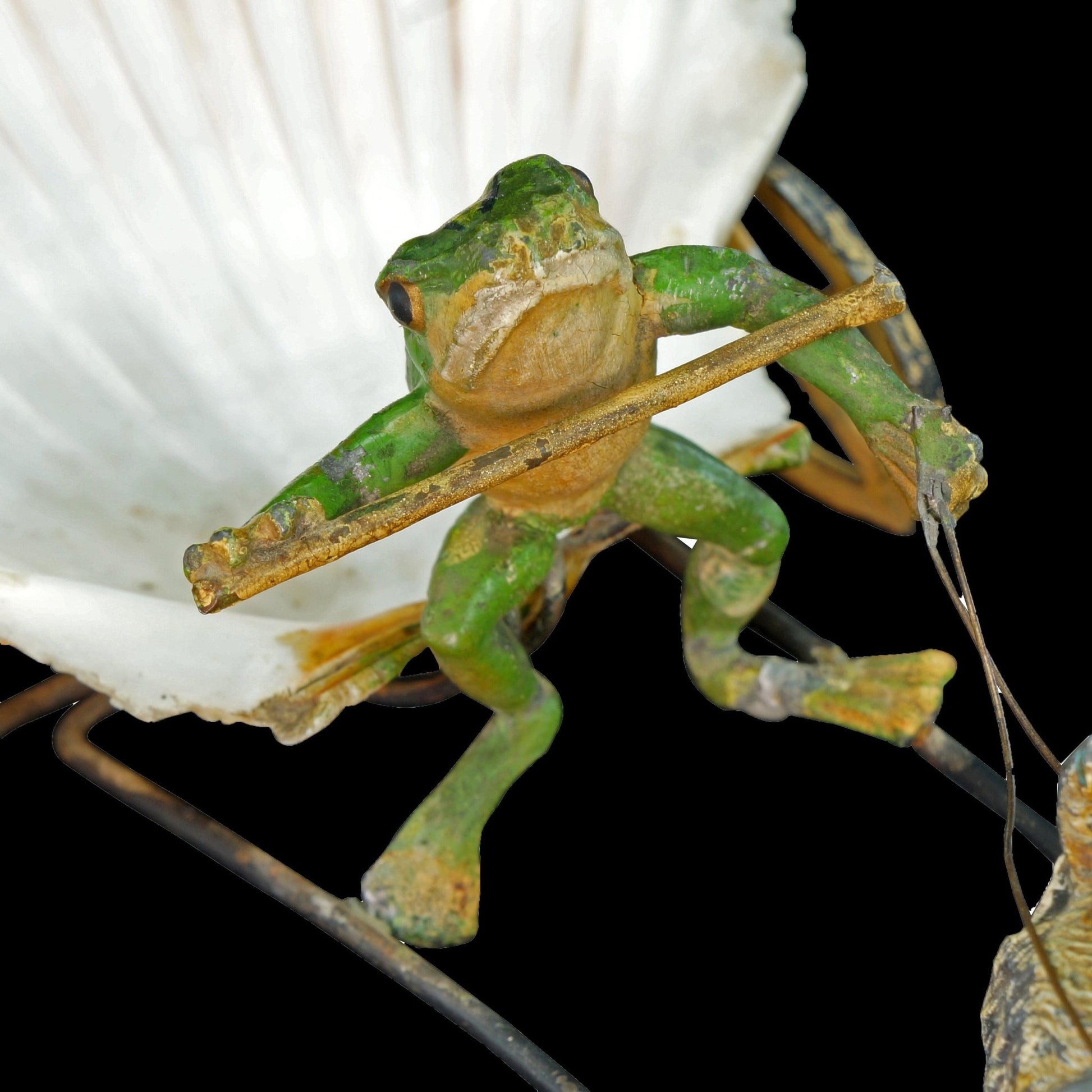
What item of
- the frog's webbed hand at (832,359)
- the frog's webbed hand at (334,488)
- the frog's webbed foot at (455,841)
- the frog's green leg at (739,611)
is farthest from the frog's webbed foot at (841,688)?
the frog's webbed hand at (334,488)

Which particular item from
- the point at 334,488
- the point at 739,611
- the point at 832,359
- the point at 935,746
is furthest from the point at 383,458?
Answer: the point at 935,746

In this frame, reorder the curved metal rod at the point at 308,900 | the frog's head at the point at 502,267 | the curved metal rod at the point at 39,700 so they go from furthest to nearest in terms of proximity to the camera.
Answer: the curved metal rod at the point at 39,700, the curved metal rod at the point at 308,900, the frog's head at the point at 502,267

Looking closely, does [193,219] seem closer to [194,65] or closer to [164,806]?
[194,65]

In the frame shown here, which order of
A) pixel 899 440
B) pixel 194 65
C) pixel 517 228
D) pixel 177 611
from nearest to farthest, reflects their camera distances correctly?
1. pixel 517 228
2. pixel 899 440
3. pixel 177 611
4. pixel 194 65

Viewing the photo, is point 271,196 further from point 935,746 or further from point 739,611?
point 935,746

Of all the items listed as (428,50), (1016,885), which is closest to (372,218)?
(428,50)

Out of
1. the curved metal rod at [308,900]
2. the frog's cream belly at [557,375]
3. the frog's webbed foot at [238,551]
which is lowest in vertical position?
the curved metal rod at [308,900]

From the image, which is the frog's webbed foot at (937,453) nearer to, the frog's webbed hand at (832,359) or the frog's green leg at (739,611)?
the frog's webbed hand at (832,359)

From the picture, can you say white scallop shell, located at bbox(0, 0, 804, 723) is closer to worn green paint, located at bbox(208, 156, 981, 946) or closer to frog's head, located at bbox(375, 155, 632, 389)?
worn green paint, located at bbox(208, 156, 981, 946)
